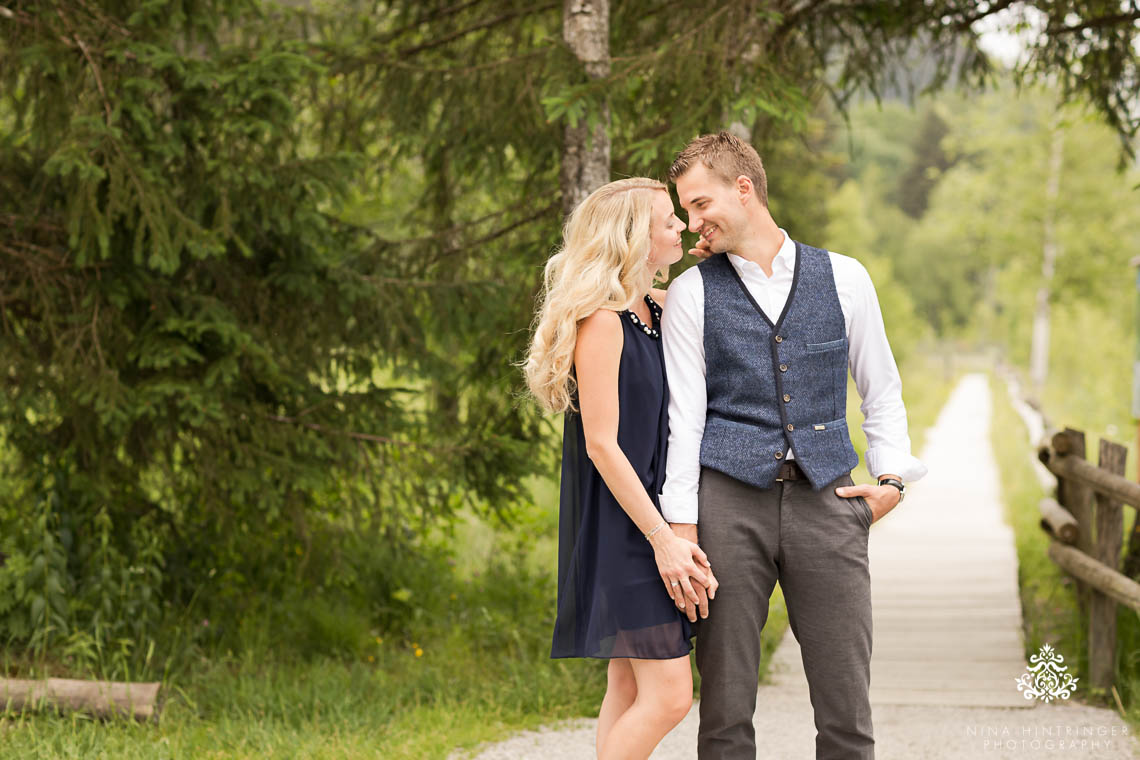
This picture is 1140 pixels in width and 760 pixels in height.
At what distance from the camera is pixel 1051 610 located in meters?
6.52

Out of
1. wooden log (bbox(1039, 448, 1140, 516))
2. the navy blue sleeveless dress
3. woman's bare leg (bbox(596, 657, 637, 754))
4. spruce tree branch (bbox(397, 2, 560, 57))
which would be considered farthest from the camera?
spruce tree branch (bbox(397, 2, 560, 57))

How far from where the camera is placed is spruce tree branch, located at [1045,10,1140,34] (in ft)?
17.4

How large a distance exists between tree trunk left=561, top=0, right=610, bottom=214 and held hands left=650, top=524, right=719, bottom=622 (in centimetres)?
241

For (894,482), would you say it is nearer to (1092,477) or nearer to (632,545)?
(632,545)

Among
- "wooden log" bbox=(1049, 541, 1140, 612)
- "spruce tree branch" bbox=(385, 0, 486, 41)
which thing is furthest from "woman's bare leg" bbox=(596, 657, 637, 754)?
"spruce tree branch" bbox=(385, 0, 486, 41)

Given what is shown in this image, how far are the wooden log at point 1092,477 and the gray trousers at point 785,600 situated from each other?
2.86 metres

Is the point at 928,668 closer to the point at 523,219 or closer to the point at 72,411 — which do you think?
the point at 523,219

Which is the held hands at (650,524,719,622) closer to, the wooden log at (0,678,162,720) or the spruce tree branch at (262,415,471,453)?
the spruce tree branch at (262,415,471,453)

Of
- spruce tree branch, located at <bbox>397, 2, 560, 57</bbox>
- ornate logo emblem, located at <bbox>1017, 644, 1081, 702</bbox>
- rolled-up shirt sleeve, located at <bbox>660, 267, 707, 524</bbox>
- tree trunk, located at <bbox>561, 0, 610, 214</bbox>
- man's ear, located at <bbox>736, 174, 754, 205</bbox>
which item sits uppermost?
spruce tree branch, located at <bbox>397, 2, 560, 57</bbox>

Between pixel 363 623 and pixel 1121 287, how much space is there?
81.8ft

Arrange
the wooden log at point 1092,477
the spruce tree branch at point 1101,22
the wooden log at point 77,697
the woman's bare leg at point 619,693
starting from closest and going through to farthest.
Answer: the woman's bare leg at point 619,693 → the wooden log at point 77,697 → the wooden log at point 1092,477 → the spruce tree branch at point 1101,22

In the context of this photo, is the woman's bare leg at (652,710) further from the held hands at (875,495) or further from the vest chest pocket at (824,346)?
the vest chest pocket at (824,346)

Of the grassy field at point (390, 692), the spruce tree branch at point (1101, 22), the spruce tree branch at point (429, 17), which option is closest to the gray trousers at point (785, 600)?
the grassy field at point (390, 692)

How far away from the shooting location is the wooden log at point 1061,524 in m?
5.87
